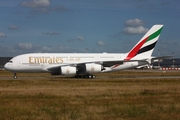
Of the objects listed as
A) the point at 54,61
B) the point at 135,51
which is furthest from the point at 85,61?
the point at 135,51

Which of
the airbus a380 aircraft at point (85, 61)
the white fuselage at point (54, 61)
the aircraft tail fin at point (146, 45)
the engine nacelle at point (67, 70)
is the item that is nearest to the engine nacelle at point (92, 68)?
the airbus a380 aircraft at point (85, 61)

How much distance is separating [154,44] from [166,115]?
37.2m

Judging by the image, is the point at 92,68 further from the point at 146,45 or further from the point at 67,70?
the point at 146,45

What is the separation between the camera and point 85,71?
4538 centimetres

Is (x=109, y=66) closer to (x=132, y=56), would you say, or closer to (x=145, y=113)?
(x=132, y=56)

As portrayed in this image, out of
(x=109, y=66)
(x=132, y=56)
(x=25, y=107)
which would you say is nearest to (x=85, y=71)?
(x=109, y=66)

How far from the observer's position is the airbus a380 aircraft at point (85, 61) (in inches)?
1770

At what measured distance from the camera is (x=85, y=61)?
47750 mm

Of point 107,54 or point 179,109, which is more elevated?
point 107,54

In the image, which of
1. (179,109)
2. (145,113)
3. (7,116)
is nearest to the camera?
(7,116)

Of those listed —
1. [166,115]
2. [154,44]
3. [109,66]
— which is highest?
[154,44]

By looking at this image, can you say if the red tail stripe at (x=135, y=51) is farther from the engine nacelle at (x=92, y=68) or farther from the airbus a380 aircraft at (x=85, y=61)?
the engine nacelle at (x=92, y=68)

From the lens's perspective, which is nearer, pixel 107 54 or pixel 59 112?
pixel 59 112

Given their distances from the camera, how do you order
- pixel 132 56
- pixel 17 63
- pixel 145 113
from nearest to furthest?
1. pixel 145 113
2. pixel 17 63
3. pixel 132 56
